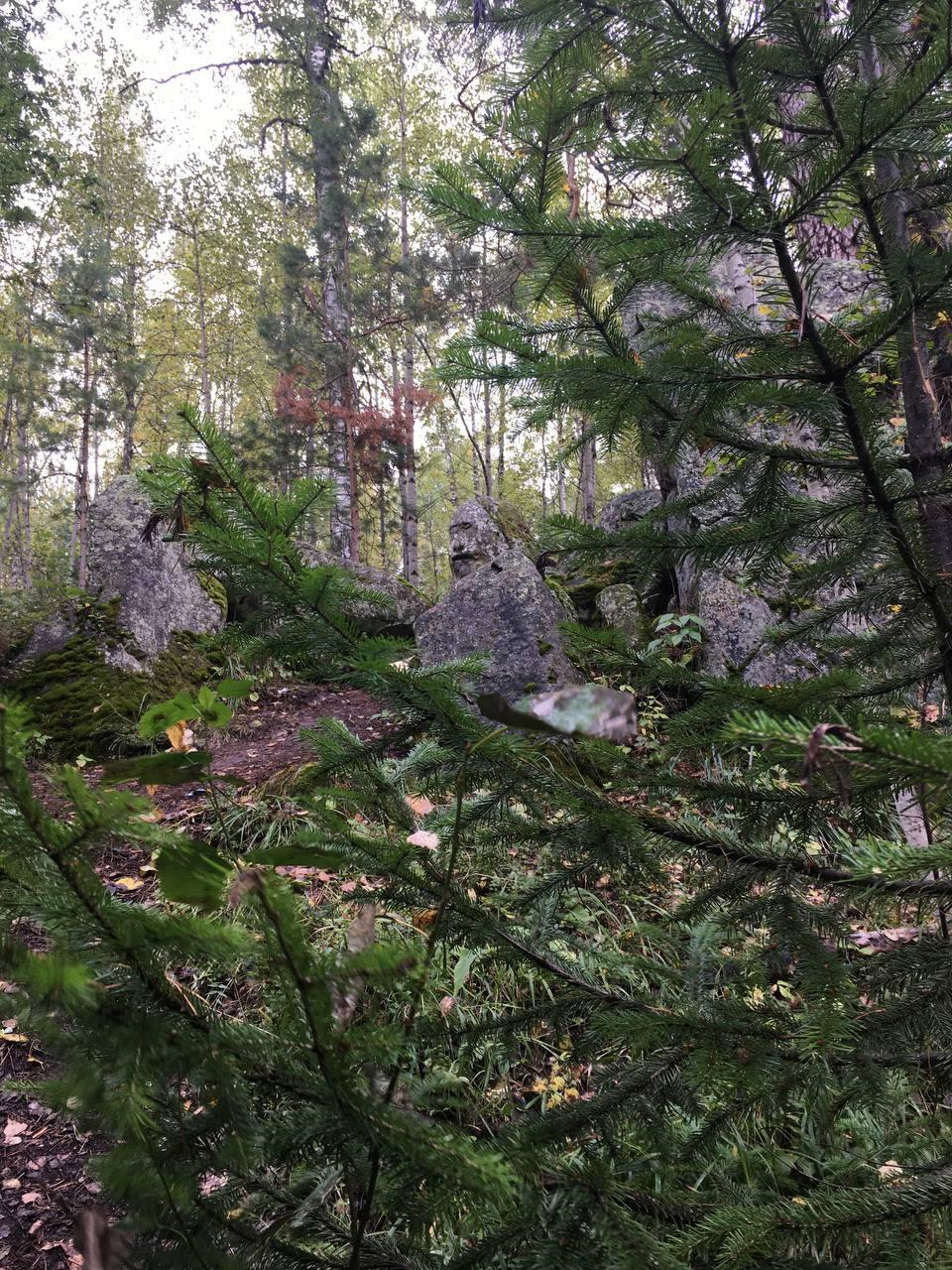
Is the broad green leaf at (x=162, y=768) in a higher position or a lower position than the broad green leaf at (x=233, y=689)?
lower

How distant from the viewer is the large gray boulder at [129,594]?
5656mm

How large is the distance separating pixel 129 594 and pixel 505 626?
3.59 meters

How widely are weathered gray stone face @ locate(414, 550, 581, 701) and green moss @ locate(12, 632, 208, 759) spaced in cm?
221

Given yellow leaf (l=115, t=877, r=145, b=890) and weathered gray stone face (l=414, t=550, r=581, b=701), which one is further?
weathered gray stone face (l=414, t=550, r=581, b=701)

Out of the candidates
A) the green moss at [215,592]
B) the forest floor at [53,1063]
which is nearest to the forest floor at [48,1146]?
the forest floor at [53,1063]

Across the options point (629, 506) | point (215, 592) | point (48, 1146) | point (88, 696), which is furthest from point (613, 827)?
point (629, 506)

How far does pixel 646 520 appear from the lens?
173cm

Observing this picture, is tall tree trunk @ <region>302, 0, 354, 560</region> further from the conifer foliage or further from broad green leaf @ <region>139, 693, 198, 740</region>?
broad green leaf @ <region>139, 693, 198, 740</region>

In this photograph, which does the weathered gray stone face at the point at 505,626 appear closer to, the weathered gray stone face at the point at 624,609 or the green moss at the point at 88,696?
the weathered gray stone face at the point at 624,609

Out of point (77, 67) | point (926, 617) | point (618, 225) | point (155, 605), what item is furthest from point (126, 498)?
point (77, 67)

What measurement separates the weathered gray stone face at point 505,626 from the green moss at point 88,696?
2.21m

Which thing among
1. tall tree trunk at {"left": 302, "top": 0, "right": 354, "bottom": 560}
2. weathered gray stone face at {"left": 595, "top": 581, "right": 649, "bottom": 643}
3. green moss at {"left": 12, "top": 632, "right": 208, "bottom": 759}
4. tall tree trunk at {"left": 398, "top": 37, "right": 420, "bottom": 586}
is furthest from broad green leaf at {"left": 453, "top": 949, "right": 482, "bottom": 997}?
tall tree trunk at {"left": 398, "top": 37, "right": 420, "bottom": 586}

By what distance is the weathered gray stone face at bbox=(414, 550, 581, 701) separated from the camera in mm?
5406

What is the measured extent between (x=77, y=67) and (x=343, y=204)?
10.6 meters
